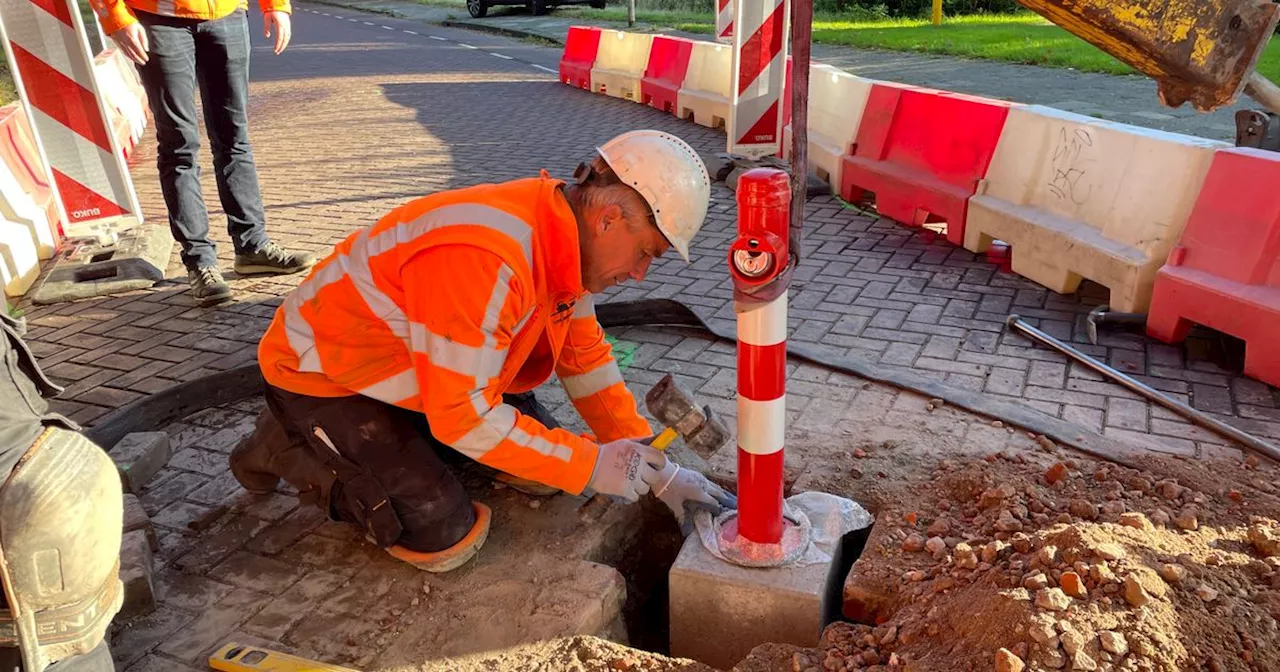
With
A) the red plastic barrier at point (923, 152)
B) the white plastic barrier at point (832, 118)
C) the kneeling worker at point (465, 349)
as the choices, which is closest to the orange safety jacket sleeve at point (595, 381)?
the kneeling worker at point (465, 349)

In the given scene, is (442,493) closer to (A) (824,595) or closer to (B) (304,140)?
(A) (824,595)

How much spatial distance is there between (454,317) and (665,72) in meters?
8.39

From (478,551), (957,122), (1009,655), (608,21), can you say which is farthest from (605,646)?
(608,21)

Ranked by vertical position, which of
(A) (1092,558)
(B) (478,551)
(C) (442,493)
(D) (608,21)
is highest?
(A) (1092,558)

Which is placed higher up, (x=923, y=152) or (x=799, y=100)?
(x=799, y=100)

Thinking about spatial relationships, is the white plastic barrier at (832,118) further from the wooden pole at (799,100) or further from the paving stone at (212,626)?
the paving stone at (212,626)

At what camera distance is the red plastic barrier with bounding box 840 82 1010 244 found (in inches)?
211

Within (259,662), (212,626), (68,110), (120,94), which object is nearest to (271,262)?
(68,110)

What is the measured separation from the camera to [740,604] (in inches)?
105

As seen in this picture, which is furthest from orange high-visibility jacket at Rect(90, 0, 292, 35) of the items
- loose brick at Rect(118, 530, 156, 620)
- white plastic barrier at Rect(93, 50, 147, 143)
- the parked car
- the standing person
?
the parked car

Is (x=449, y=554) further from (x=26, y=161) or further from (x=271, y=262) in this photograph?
(x=26, y=161)

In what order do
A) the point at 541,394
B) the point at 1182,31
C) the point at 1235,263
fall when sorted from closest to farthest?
the point at 1182,31 < the point at 1235,263 < the point at 541,394

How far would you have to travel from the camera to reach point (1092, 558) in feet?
7.71

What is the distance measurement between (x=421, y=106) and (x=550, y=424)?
892 cm
